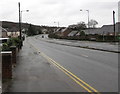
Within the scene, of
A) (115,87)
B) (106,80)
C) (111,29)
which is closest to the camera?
(115,87)

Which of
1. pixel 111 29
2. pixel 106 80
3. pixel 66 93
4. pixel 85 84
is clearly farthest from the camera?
pixel 111 29

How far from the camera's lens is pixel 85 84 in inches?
344

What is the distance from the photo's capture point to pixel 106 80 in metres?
9.40

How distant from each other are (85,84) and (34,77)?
9.02 feet

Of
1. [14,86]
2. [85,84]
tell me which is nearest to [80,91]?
[85,84]

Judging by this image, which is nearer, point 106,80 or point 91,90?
point 91,90

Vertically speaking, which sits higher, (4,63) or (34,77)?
(4,63)

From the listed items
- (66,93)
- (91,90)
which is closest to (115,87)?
(91,90)

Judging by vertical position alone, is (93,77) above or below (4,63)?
below

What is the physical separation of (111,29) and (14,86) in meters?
99.1

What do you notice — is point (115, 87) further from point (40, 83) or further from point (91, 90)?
point (40, 83)

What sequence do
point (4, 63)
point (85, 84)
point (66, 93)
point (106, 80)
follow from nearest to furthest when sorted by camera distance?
1. point (66, 93)
2. point (85, 84)
3. point (106, 80)
4. point (4, 63)

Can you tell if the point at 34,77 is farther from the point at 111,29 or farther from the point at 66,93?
the point at 111,29

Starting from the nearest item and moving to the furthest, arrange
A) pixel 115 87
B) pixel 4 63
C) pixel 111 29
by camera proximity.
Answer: pixel 115 87 < pixel 4 63 < pixel 111 29
